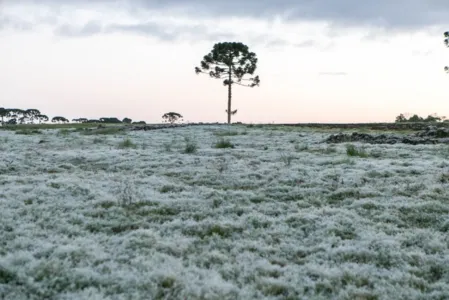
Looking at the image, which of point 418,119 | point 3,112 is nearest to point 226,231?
point 418,119

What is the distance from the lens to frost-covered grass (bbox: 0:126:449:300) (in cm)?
779

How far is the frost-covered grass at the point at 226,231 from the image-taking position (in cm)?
779

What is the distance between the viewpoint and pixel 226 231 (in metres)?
10.9

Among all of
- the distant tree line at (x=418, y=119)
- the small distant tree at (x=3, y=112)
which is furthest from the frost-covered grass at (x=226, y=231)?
the small distant tree at (x=3, y=112)

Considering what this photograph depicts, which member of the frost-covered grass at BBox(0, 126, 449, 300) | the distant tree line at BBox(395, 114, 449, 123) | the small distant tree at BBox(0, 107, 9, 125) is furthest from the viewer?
the small distant tree at BBox(0, 107, 9, 125)

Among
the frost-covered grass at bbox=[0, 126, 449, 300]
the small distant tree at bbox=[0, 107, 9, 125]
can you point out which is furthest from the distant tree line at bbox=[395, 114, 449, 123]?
the small distant tree at bbox=[0, 107, 9, 125]

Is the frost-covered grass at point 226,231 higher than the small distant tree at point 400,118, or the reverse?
the small distant tree at point 400,118

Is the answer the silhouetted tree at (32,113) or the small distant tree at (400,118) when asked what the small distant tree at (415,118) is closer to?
the small distant tree at (400,118)

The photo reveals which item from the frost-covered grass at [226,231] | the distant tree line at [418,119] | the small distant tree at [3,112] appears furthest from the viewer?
the small distant tree at [3,112]

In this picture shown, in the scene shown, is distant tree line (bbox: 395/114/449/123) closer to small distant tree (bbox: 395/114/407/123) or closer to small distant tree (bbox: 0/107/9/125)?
small distant tree (bbox: 395/114/407/123)

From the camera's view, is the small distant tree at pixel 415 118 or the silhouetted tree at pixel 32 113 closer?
the small distant tree at pixel 415 118

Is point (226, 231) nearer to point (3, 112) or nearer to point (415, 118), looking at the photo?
point (415, 118)

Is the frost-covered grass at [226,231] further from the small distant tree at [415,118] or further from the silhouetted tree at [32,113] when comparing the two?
the silhouetted tree at [32,113]

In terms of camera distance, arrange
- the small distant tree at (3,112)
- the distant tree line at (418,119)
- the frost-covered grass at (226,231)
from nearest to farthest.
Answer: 1. the frost-covered grass at (226,231)
2. the distant tree line at (418,119)
3. the small distant tree at (3,112)
